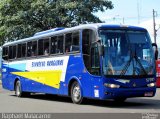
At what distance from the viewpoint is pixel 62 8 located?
1777 inches

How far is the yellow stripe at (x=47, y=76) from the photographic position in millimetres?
19453

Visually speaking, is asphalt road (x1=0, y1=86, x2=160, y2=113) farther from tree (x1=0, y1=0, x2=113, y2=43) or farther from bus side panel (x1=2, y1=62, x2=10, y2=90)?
tree (x1=0, y1=0, x2=113, y2=43)

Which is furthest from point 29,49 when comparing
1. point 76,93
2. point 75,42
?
point 76,93

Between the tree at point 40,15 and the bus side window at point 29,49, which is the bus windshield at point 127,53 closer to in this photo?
the bus side window at point 29,49

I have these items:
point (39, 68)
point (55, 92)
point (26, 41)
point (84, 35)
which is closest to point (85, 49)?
point (84, 35)

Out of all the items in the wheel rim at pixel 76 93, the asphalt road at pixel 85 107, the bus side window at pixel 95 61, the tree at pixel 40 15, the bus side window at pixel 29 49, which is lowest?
the asphalt road at pixel 85 107

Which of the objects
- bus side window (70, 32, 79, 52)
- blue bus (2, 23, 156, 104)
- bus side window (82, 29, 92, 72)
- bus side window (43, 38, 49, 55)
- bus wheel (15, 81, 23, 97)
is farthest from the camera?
bus wheel (15, 81, 23, 97)

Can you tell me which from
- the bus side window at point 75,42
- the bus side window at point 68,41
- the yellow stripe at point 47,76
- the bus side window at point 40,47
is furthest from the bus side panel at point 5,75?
the bus side window at point 75,42

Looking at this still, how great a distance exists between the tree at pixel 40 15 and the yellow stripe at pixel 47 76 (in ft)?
72.6

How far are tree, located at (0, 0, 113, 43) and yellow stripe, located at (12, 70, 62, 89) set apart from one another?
22123 mm

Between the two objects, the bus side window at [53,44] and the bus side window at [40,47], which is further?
the bus side window at [40,47]

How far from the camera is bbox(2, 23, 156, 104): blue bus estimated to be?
1586 centimetres

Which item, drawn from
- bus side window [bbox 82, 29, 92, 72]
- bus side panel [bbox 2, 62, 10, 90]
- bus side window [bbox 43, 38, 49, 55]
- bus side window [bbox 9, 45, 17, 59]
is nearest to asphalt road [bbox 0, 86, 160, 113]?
bus side window [bbox 82, 29, 92, 72]

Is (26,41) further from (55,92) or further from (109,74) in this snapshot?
(109,74)
